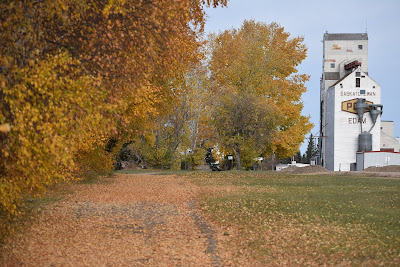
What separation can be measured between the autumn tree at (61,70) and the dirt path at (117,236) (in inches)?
73.4

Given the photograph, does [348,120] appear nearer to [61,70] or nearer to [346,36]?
[346,36]

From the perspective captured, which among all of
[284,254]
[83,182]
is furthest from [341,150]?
[284,254]

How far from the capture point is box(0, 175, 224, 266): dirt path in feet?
30.2

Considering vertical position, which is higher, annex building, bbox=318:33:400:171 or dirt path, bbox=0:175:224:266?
annex building, bbox=318:33:400:171

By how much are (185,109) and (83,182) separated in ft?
76.7

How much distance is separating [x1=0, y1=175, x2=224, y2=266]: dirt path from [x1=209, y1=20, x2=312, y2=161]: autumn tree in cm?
2703

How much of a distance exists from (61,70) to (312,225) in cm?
746

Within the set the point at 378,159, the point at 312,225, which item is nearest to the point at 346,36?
the point at 378,159

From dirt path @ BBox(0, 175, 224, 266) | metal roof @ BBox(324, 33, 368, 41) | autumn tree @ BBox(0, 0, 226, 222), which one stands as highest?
metal roof @ BBox(324, 33, 368, 41)

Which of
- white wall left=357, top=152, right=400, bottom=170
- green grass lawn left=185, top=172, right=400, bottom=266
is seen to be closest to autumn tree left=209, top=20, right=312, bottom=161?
white wall left=357, top=152, right=400, bottom=170

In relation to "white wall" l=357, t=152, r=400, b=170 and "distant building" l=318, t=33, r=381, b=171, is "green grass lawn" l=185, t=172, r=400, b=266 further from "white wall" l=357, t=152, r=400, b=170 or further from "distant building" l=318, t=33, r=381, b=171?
"distant building" l=318, t=33, r=381, b=171

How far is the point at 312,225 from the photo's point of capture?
12.6 meters

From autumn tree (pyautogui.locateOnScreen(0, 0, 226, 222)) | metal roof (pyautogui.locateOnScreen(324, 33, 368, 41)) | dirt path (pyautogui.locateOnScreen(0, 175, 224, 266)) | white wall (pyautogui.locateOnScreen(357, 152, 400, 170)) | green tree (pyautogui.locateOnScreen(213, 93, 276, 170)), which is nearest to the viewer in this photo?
autumn tree (pyautogui.locateOnScreen(0, 0, 226, 222))

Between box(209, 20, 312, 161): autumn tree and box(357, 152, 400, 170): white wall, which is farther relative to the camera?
box(357, 152, 400, 170): white wall
